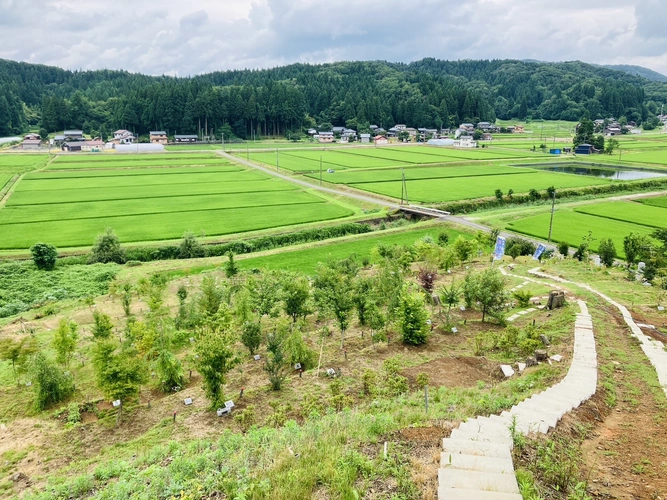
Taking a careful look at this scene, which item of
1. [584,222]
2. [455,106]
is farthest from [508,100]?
[584,222]

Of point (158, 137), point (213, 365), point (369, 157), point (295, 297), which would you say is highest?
point (158, 137)

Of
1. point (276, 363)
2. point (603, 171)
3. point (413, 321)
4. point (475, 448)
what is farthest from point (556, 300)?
point (603, 171)

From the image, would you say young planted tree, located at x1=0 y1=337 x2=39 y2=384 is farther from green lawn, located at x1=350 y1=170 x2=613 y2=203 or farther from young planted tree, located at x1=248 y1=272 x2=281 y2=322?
green lawn, located at x1=350 y1=170 x2=613 y2=203

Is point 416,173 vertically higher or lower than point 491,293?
higher

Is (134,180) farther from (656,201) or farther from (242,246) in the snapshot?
(656,201)

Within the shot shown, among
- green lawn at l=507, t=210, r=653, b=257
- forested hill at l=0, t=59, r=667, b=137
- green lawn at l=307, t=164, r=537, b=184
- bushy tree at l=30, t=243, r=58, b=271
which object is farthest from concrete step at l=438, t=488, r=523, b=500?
forested hill at l=0, t=59, r=667, b=137
